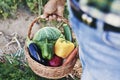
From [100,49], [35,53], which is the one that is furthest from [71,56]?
[100,49]

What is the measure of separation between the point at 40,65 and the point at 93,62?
3.56 feet

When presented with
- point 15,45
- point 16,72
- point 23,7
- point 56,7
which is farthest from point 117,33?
point 23,7

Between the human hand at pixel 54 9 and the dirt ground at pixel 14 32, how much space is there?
0.96 meters

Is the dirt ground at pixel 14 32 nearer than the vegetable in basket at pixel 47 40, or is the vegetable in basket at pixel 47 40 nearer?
the vegetable in basket at pixel 47 40

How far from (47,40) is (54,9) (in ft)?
2.26

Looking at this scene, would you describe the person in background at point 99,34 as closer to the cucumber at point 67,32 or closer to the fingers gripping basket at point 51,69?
the fingers gripping basket at point 51,69

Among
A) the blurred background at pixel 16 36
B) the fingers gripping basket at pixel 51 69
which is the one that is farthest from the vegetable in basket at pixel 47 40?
the blurred background at pixel 16 36

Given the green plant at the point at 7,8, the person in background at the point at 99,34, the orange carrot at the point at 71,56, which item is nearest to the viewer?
the person in background at the point at 99,34

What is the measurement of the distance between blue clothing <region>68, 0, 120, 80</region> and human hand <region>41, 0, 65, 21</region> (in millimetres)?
525

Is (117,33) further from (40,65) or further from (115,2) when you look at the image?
(40,65)

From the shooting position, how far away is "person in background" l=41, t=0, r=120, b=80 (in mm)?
1037

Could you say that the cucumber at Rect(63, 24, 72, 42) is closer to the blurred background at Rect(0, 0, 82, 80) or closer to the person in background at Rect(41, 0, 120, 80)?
the blurred background at Rect(0, 0, 82, 80)

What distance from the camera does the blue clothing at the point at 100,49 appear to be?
1076 millimetres

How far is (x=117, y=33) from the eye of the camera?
1055 millimetres
